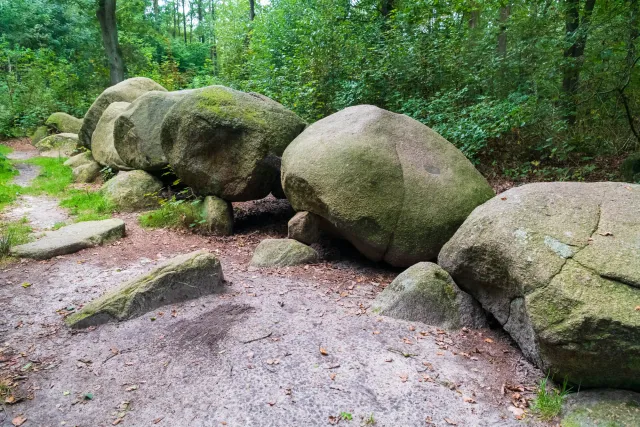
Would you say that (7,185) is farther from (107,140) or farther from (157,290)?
(157,290)

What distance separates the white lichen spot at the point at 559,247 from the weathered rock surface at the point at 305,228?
3.06 m

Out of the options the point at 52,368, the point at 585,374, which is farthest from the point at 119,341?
the point at 585,374

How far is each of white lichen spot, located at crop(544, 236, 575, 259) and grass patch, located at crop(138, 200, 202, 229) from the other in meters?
5.39

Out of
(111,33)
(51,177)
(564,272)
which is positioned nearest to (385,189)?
(564,272)

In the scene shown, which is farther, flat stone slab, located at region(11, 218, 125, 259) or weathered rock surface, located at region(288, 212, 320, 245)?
weathered rock surface, located at region(288, 212, 320, 245)

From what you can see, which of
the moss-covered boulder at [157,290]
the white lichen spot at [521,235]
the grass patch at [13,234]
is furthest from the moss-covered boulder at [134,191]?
the white lichen spot at [521,235]

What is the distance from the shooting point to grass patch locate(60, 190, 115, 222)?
25.5ft

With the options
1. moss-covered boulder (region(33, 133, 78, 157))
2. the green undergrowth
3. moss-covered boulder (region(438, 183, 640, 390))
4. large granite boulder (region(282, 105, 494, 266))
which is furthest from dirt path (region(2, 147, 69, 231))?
moss-covered boulder (region(438, 183, 640, 390))

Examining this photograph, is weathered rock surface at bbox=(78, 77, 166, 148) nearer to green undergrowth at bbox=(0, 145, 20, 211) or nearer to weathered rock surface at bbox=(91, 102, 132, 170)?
weathered rock surface at bbox=(91, 102, 132, 170)

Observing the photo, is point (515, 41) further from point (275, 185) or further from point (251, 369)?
point (251, 369)

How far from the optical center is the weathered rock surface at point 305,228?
5.96m

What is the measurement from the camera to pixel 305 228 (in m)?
5.99

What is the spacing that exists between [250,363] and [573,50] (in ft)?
26.4

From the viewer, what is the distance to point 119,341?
395 cm
